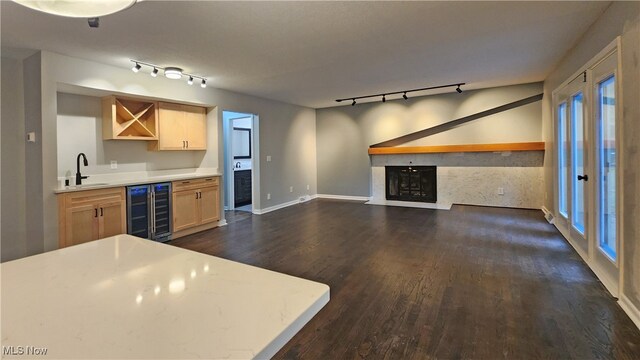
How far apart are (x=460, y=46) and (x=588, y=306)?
9.42 feet

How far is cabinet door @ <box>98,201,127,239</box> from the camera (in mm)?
3828

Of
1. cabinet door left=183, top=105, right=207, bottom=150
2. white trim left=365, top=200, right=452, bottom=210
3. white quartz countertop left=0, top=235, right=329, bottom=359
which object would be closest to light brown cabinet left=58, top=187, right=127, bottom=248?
cabinet door left=183, top=105, right=207, bottom=150

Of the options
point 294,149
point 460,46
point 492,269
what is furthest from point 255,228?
point 460,46

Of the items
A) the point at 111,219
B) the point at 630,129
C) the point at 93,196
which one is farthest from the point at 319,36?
the point at 111,219

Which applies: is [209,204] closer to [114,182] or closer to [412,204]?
[114,182]

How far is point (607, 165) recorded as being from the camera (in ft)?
9.39

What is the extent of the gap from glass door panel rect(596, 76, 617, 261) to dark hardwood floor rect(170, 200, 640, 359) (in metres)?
0.40

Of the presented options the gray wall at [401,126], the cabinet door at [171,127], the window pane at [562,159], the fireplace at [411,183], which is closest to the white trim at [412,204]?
the fireplace at [411,183]

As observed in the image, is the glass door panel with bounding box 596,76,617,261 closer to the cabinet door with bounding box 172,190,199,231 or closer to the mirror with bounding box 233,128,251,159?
the cabinet door with bounding box 172,190,199,231

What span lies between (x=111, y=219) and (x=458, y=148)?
244 inches

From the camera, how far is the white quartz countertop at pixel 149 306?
65cm

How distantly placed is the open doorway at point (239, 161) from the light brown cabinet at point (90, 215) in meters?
2.84

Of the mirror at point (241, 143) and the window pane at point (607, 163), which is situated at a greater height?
the mirror at point (241, 143)

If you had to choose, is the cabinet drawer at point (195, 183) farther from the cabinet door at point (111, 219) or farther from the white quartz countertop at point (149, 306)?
the white quartz countertop at point (149, 306)
